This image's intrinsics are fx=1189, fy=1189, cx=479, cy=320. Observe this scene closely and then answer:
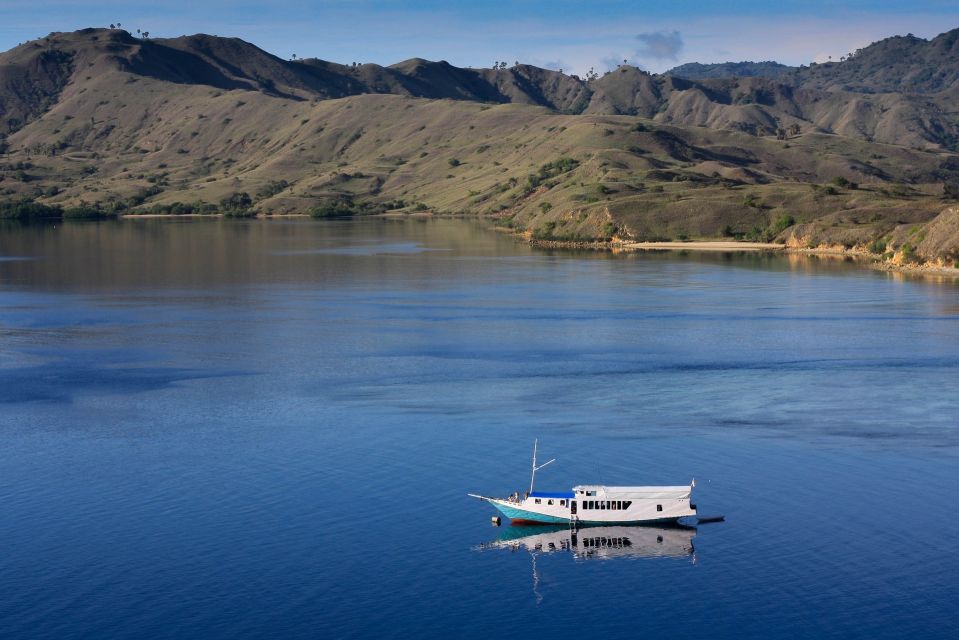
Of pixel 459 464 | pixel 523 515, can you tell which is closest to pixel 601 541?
pixel 523 515

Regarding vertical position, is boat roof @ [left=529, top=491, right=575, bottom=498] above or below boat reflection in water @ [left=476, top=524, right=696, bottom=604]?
above

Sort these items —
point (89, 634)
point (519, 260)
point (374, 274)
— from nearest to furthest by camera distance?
point (89, 634), point (374, 274), point (519, 260)

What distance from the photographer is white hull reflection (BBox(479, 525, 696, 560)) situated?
50406mm

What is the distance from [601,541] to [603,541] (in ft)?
0.29

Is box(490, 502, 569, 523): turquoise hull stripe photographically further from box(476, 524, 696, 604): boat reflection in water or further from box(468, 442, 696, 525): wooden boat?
box(476, 524, 696, 604): boat reflection in water

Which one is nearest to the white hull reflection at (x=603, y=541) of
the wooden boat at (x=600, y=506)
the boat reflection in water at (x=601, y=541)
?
the boat reflection in water at (x=601, y=541)

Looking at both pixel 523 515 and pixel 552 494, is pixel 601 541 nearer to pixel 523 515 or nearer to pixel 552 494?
pixel 552 494

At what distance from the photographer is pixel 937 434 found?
67375mm

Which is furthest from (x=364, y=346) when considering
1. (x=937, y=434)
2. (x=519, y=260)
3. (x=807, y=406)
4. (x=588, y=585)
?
(x=519, y=260)

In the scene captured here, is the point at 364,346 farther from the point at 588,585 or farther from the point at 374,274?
the point at 374,274

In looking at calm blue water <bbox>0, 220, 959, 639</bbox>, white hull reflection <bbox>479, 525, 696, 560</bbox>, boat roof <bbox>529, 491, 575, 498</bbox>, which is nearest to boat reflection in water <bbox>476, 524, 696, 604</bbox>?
white hull reflection <bbox>479, 525, 696, 560</bbox>

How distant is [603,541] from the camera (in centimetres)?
5200

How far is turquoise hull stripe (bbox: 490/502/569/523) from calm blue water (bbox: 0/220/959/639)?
43.7 inches

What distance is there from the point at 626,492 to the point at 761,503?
6.78 meters
